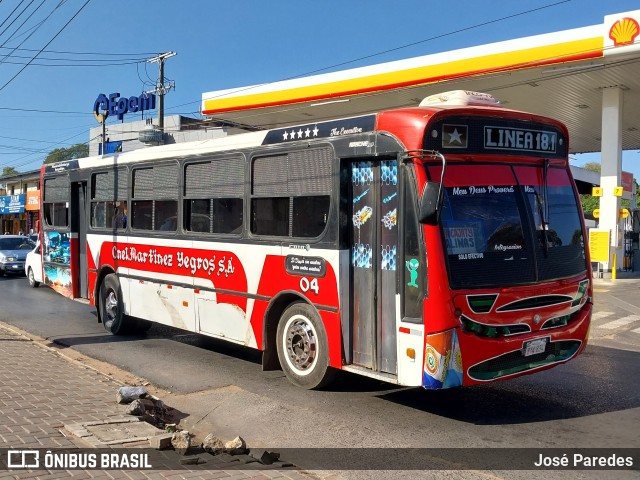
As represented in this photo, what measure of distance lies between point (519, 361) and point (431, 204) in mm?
Answer: 1798

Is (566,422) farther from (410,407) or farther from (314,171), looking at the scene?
(314,171)

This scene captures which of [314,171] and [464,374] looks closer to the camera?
[464,374]

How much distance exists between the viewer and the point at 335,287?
23.1ft

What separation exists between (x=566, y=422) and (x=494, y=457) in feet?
4.41

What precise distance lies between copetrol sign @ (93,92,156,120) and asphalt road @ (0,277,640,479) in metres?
37.8

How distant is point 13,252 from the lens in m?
23.5

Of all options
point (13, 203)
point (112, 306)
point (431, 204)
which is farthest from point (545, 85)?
point (13, 203)

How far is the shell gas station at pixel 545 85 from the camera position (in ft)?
62.3

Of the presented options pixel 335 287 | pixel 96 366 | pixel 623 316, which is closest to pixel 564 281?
pixel 335 287

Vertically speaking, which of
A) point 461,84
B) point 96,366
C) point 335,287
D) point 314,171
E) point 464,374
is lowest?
point 96,366

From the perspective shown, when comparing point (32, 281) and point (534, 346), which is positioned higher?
point (534, 346)

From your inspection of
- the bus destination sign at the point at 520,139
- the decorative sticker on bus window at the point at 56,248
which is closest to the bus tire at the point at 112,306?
the decorative sticker on bus window at the point at 56,248

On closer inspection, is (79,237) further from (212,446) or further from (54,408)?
(212,446)

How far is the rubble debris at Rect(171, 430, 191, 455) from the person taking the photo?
515cm
